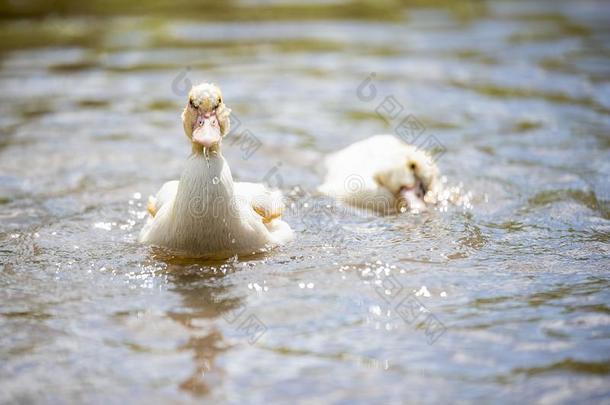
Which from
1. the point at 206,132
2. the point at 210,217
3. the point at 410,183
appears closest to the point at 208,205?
the point at 210,217

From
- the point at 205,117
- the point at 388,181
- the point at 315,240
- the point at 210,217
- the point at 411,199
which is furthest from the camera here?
the point at 388,181

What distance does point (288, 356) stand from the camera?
203 inches

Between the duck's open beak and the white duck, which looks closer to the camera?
the duck's open beak

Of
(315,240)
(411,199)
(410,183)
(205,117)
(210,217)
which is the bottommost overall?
(315,240)

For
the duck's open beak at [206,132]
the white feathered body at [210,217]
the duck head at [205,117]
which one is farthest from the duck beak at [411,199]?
the duck's open beak at [206,132]

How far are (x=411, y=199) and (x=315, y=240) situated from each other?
1365mm

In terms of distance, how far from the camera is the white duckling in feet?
26.5

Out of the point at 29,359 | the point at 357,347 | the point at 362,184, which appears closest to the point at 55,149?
the point at 362,184

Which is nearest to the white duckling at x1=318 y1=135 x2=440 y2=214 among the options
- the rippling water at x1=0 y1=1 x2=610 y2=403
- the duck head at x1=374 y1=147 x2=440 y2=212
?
the duck head at x1=374 y1=147 x2=440 y2=212

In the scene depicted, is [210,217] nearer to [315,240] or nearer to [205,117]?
[205,117]

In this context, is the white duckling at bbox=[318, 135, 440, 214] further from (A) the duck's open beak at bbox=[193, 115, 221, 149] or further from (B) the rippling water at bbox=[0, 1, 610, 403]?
(A) the duck's open beak at bbox=[193, 115, 221, 149]

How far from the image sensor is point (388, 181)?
812 cm

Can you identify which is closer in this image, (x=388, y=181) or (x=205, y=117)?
(x=205, y=117)

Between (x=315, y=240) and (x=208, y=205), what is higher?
(x=208, y=205)
